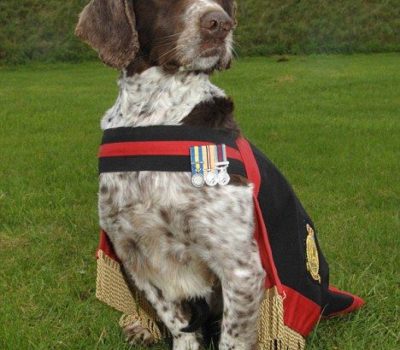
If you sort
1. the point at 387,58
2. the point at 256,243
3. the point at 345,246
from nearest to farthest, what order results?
the point at 256,243, the point at 345,246, the point at 387,58

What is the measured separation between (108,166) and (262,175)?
67 cm

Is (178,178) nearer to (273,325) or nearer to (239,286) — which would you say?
(239,286)

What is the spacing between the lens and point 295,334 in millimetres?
3688

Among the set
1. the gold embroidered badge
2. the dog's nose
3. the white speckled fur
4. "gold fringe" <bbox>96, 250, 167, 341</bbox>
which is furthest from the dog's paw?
the dog's nose

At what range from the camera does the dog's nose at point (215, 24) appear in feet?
10.6

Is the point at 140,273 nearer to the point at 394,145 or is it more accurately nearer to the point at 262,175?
the point at 262,175

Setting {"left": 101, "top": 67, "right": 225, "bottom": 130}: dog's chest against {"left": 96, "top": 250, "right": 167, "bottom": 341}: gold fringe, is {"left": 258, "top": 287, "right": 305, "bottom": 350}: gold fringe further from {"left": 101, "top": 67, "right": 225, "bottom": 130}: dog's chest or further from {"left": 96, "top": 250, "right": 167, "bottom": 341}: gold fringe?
{"left": 101, "top": 67, "right": 225, "bottom": 130}: dog's chest

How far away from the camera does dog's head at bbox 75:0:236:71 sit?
3.29 meters

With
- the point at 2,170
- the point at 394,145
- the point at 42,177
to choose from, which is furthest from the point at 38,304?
the point at 394,145

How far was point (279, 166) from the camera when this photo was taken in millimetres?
8352

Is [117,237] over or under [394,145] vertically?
over

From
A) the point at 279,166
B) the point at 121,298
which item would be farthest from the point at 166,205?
the point at 279,166

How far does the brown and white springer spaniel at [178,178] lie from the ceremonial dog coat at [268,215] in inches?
2.1

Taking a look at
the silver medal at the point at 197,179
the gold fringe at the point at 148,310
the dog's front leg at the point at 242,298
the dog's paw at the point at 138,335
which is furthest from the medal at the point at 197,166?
the dog's paw at the point at 138,335
